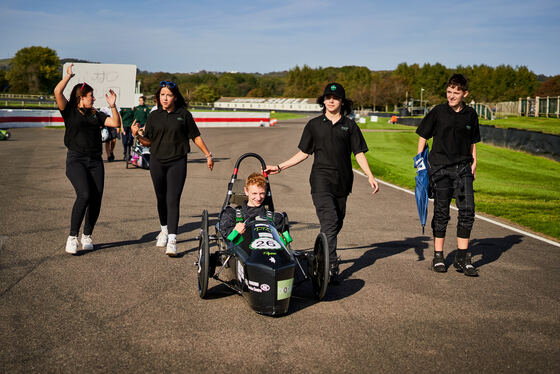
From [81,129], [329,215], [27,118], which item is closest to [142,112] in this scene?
[81,129]

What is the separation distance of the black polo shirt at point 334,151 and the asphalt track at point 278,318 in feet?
3.60

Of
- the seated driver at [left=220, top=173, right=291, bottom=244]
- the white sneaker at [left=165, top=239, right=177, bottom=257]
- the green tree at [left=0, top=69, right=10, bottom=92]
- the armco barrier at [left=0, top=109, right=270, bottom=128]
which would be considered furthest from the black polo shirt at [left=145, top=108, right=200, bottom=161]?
the green tree at [left=0, top=69, right=10, bottom=92]

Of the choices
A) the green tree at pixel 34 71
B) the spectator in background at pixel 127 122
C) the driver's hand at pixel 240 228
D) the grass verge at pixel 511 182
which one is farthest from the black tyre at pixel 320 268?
the green tree at pixel 34 71

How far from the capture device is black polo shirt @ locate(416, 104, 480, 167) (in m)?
6.66

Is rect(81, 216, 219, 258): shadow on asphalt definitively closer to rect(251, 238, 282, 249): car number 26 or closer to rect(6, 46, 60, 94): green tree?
rect(251, 238, 282, 249): car number 26

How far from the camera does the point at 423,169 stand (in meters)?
6.92

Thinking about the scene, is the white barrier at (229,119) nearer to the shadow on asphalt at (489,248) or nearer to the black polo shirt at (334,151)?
the shadow on asphalt at (489,248)

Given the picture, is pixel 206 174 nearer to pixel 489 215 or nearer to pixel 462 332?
pixel 489 215

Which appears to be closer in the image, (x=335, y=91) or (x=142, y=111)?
(x=335, y=91)

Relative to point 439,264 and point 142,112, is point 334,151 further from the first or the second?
point 142,112

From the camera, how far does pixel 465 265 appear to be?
6.64m

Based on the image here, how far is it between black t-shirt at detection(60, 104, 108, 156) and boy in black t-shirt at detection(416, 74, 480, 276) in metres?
4.12

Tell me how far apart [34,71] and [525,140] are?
147 metres

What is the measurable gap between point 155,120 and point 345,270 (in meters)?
3.00
